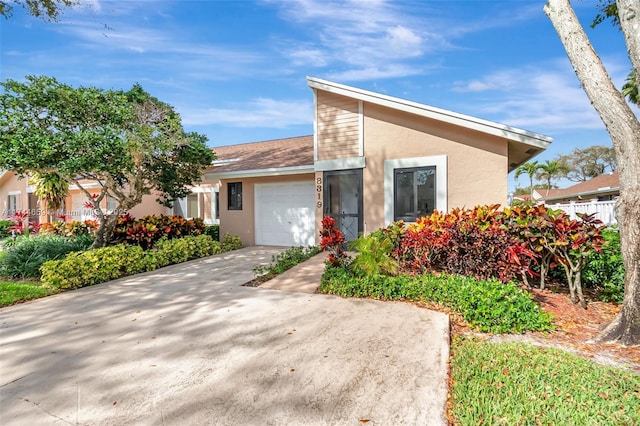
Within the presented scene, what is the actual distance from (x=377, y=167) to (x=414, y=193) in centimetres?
133

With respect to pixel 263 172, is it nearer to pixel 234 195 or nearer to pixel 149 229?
pixel 234 195

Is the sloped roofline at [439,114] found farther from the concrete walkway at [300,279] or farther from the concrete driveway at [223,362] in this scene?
the concrete driveway at [223,362]

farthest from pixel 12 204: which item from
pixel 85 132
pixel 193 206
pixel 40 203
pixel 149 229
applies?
pixel 85 132

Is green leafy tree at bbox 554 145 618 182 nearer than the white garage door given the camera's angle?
No

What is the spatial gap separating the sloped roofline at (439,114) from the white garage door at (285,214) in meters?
3.64

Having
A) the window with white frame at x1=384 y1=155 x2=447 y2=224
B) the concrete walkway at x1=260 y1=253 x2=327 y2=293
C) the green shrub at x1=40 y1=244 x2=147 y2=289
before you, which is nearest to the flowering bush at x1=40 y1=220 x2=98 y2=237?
the green shrub at x1=40 y1=244 x2=147 y2=289

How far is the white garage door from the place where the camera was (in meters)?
11.4

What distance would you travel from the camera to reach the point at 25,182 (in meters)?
20.4

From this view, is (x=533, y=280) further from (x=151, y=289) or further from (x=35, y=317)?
(x=35, y=317)

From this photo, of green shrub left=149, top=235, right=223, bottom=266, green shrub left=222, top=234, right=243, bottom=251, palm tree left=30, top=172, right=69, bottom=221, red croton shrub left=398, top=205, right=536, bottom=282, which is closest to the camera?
red croton shrub left=398, top=205, right=536, bottom=282

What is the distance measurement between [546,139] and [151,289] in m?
9.35

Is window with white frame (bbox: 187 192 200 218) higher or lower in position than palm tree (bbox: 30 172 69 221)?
lower

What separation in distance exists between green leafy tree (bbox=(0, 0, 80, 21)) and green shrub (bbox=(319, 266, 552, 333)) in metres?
10.6

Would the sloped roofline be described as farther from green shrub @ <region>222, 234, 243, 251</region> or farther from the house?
green shrub @ <region>222, 234, 243, 251</region>
